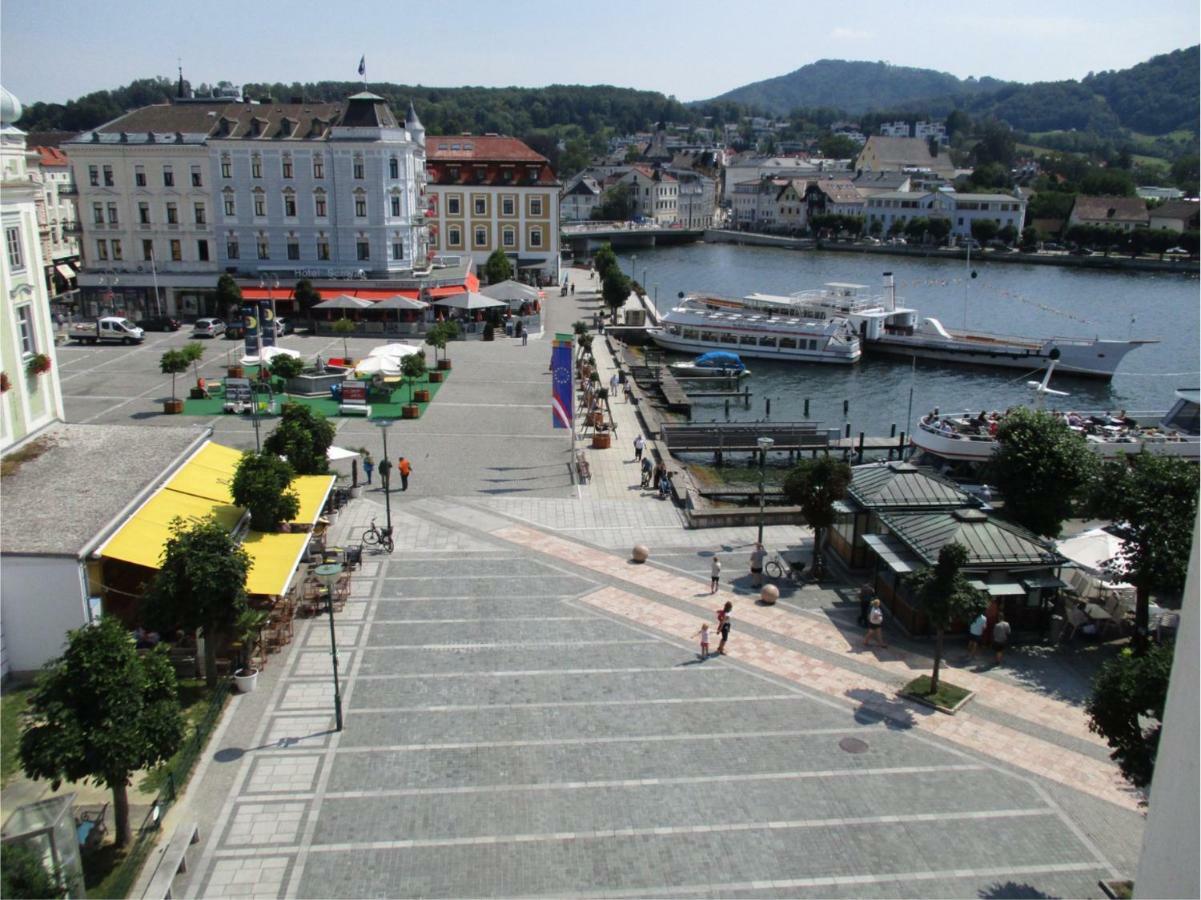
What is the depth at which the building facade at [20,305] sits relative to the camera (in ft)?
70.6

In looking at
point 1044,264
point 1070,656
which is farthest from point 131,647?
point 1044,264

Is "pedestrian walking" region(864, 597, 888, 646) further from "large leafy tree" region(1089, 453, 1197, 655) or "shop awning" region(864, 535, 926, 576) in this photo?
"large leafy tree" region(1089, 453, 1197, 655)

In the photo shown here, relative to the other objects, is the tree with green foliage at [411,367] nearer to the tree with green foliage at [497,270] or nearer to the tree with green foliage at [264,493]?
the tree with green foliage at [264,493]

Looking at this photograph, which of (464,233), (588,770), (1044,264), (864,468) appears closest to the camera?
(588,770)

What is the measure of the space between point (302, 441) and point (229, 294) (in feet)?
124

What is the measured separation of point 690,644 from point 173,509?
11828 mm

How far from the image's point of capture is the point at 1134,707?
544 inches

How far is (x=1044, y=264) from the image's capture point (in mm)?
134250

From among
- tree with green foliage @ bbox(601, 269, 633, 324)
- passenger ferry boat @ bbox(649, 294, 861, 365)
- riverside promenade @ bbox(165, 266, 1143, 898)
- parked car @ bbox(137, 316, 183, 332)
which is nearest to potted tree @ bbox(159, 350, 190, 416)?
riverside promenade @ bbox(165, 266, 1143, 898)

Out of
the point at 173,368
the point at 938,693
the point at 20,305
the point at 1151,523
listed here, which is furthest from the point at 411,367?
the point at 1151,523

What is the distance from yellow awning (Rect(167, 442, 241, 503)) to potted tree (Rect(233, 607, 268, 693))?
5.03m

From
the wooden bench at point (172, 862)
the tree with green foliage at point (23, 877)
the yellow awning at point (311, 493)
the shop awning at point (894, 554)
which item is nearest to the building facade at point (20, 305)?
the yellow awning at point (311, 493)

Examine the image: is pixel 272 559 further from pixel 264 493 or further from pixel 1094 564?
pixel 1094 564

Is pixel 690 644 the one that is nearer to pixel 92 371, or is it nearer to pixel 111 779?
pixel 111 779
